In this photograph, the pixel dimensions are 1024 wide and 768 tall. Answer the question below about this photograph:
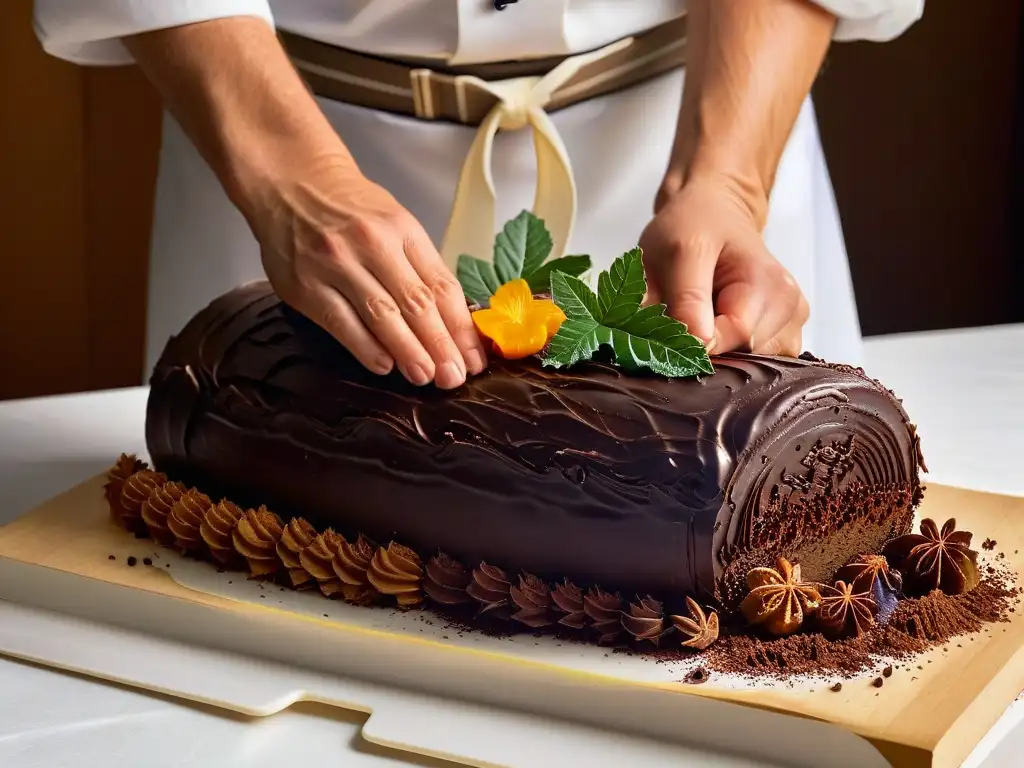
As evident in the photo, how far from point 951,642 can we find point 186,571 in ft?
2.63

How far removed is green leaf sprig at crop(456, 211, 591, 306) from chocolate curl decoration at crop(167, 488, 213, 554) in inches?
16.0

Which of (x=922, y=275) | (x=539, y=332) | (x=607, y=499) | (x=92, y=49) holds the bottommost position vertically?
(x=922, y=275)

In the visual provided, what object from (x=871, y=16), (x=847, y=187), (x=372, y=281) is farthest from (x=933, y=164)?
(x=372, y=281)

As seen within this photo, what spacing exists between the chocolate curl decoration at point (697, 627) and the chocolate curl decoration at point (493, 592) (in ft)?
0.58

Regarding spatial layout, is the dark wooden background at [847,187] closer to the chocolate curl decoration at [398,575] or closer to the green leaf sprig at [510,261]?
the green leaf sprig at [510,261]

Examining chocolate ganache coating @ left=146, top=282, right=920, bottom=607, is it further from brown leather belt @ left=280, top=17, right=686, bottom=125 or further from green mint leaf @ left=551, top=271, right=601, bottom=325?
brown leather belt @ left=280, top=17, right=686, bottom=125

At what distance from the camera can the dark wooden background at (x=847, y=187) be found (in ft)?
11.9

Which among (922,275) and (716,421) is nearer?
(716,421)

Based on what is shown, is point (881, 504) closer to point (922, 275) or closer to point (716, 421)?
point (716, 421)

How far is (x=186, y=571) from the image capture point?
158cm

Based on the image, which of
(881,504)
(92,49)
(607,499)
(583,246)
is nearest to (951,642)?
(881,504)

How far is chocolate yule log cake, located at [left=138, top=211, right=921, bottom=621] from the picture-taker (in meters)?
1.39

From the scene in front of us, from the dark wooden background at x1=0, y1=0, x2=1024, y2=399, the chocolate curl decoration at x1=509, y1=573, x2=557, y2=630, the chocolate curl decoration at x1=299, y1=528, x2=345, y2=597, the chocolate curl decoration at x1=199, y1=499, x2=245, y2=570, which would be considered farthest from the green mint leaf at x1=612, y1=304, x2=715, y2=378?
the dark wooden background at x1=0, y1=0, x2=1024, y2=399

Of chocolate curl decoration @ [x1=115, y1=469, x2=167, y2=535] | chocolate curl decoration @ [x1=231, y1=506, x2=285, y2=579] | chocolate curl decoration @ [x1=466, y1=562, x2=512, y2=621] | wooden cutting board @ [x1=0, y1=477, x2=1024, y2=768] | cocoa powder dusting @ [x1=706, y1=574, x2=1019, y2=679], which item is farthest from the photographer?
chocolate curl decoration @ [x1=115, y1=469, x2=167, y2=535]
